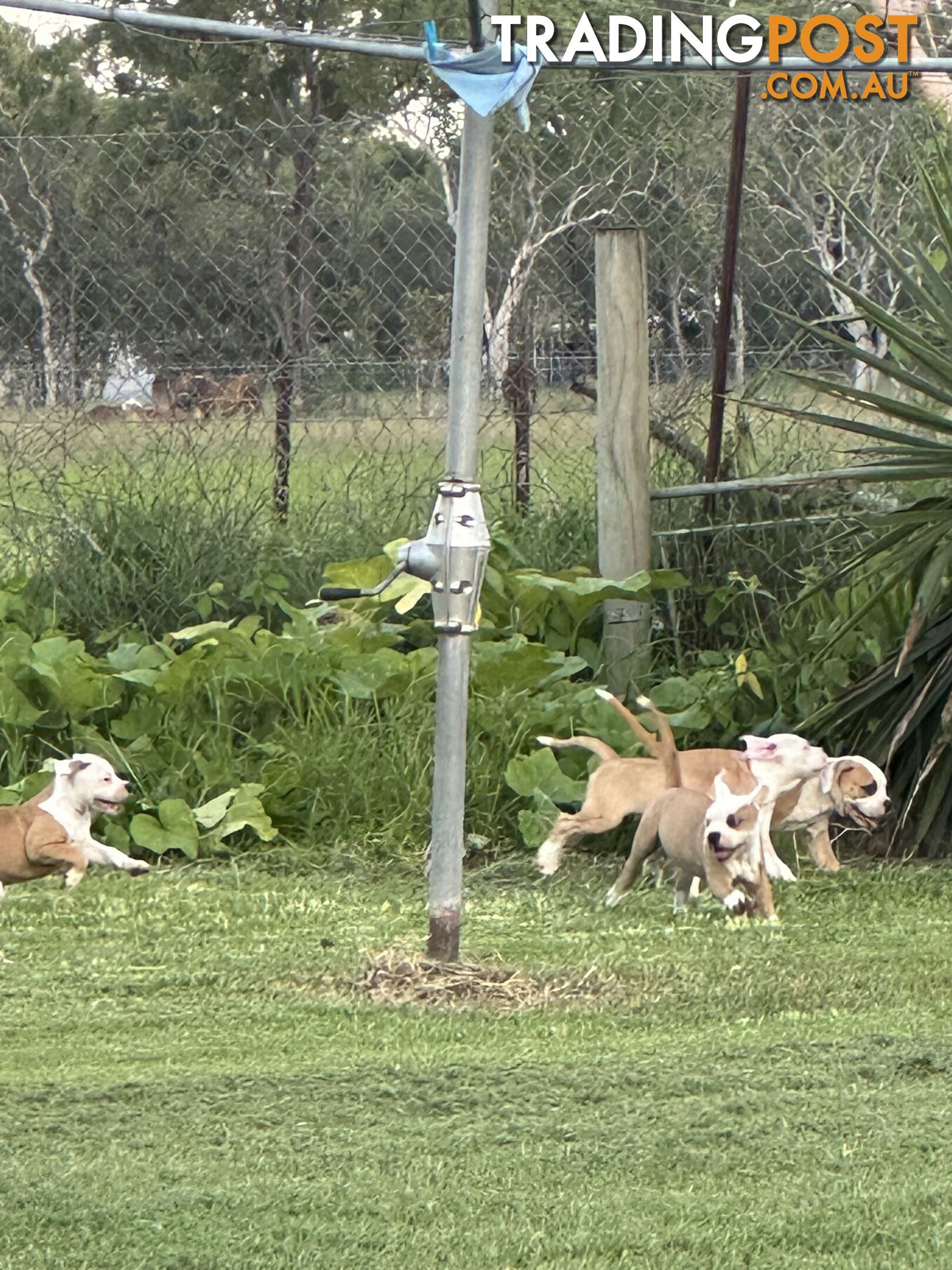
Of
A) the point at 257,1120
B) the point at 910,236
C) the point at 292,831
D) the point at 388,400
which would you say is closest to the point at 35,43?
the point at 388,400

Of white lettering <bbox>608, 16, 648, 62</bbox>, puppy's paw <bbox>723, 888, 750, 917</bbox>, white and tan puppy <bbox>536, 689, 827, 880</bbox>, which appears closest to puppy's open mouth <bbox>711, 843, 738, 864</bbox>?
puppy's paw <bbox>723, 888, 750, 917</bbox>

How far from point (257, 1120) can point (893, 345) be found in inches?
150

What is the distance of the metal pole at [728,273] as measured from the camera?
6.07 metres

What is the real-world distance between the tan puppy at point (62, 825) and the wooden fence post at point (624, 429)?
6.07 feet

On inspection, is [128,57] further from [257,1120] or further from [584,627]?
[257,1120]

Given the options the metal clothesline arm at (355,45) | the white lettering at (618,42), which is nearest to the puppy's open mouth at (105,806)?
the metal clothesline arm at (355,45)

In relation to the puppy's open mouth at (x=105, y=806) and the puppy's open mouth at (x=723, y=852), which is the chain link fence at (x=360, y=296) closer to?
the puppy's open mouth at (x=105, y=806)

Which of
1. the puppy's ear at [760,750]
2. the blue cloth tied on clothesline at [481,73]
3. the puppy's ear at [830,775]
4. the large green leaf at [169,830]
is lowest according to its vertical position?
the large green leaf at [169,830]

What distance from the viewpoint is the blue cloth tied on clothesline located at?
151 inches

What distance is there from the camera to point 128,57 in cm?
980

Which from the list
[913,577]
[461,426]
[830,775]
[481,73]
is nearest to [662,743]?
[830,775]

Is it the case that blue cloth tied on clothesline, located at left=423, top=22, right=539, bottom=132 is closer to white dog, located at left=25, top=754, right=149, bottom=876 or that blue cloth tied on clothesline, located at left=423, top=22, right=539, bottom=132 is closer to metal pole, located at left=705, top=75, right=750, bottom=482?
white dog, located at left=25, top=754, right=149, bottom=876

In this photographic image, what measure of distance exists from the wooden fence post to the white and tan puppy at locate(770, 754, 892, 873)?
123 cm

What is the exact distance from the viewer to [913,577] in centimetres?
524
